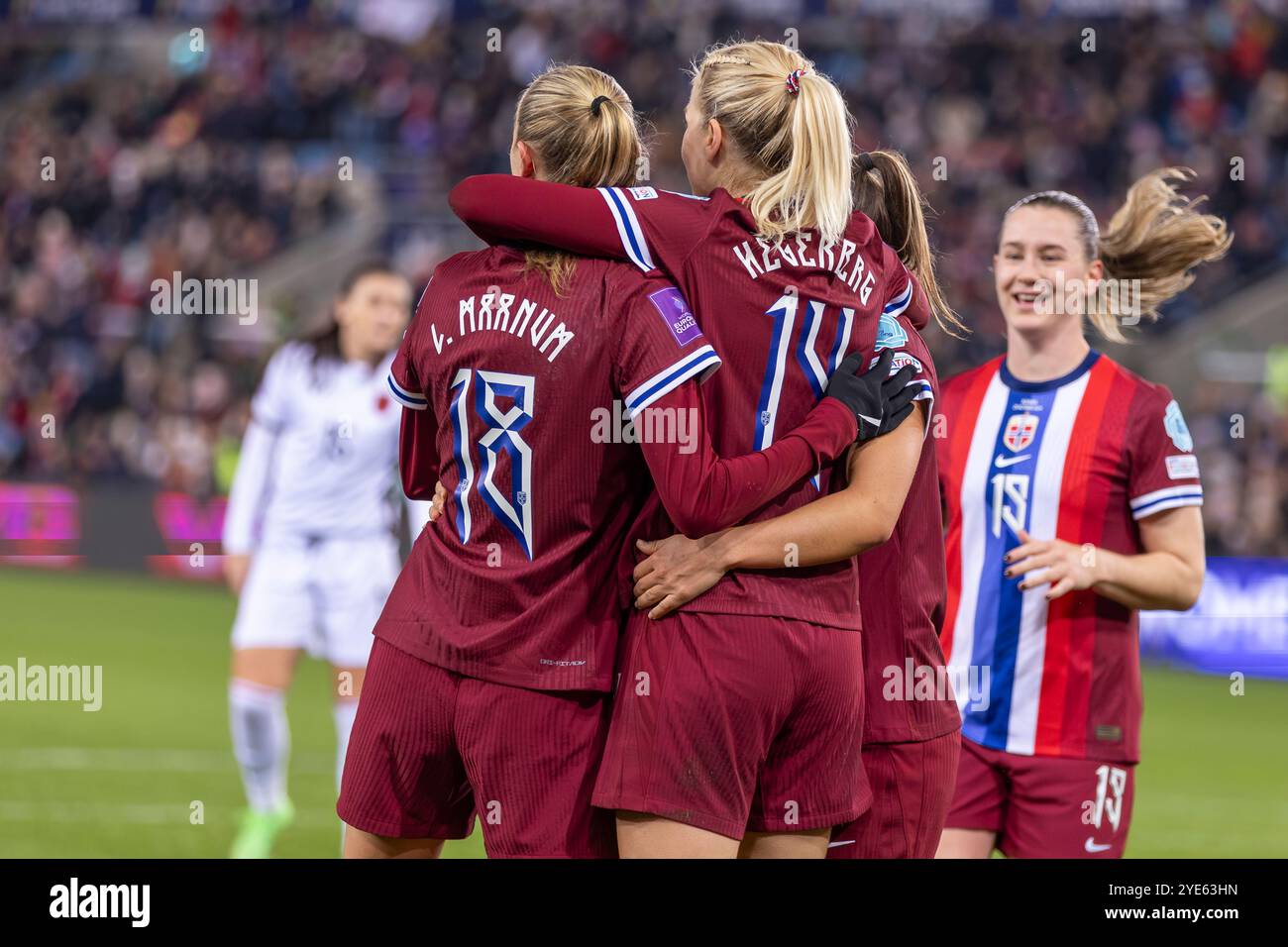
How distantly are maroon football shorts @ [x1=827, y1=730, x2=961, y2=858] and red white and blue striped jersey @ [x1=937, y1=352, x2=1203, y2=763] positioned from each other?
0.97 metres

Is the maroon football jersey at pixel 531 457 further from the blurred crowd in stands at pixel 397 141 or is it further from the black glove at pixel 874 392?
the blurred crowd in stands at pixel 397 141

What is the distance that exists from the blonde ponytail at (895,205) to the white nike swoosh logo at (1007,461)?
92 centimetres

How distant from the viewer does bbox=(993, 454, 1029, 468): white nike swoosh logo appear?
4.57 m

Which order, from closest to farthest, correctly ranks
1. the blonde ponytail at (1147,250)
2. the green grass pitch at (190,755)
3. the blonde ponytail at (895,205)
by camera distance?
1. the blonde ponytail at (895,205)
2. the blonde ponytail at (1147,250)
3. the green grass pitch at (190,755)

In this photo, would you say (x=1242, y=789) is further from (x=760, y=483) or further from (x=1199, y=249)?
(x=760, y=483)

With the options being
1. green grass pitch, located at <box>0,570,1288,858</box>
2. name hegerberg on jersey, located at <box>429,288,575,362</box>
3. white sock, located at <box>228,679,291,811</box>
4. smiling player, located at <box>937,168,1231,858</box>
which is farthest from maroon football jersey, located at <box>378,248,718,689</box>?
green grass pitch, located at <box>0,570,1288,858</box>

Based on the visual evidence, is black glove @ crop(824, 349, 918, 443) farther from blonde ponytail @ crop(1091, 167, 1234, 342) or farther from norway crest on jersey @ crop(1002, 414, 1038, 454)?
blonde ponytail @ crop(1091, 167, 1234, 342)

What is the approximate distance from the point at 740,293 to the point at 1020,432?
1744mm

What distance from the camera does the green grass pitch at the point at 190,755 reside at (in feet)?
23.9

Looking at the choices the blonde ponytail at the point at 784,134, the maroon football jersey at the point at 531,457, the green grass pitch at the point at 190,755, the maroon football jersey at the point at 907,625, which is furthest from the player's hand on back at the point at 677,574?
the green grass pitch at the point at 190,755

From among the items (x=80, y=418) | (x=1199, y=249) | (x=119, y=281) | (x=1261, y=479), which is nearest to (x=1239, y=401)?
(x=1261, y=479)

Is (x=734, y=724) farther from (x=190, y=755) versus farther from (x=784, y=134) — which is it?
(x=190, y=755)

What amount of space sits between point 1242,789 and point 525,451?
25.0ft

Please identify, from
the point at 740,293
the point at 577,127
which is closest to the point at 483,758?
the point at 740,293
